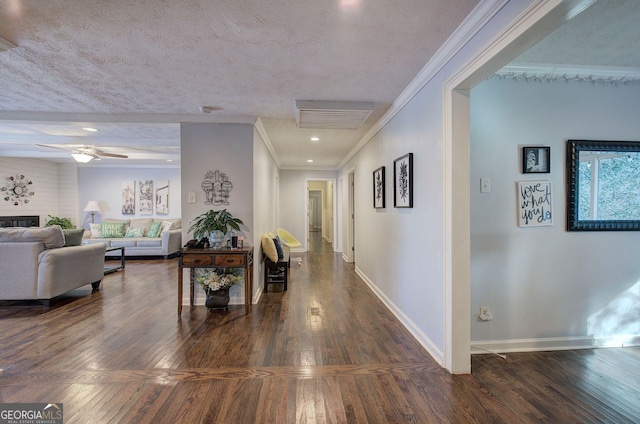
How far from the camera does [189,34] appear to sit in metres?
1.78

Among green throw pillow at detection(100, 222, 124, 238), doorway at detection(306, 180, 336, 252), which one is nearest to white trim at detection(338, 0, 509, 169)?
doorway at detection(306, 180, 336, 252)

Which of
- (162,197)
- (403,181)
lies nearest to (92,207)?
(162,197)

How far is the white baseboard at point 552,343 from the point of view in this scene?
7.25ft

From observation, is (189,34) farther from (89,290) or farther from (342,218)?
(342,218)

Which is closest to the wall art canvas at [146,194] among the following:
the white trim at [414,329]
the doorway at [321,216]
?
the doorway at [321,216]

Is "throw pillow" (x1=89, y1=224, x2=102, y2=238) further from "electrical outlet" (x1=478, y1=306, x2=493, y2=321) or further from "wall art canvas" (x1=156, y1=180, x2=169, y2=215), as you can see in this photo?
"electrical outlet" (x1=478, y1=306, x2=493, y2=321)

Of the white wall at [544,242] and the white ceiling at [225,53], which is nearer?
the white ceiling at [225,53]

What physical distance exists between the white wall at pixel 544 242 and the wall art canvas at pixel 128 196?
8.26 metres

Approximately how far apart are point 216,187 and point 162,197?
525 cm

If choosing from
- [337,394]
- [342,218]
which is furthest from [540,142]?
[342,218]

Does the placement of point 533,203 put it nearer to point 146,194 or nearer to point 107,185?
point 146,194

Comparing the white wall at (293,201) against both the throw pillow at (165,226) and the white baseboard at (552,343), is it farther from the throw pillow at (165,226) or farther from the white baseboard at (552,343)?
the white baseboard at (552,343)

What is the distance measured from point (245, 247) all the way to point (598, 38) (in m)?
3.47

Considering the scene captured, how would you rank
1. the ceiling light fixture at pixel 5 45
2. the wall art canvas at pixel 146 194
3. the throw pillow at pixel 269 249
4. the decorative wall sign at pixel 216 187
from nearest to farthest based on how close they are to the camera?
the ceiling light fixture at pixel 5 45, the decorative wall sign at pixel 216 187, the throw pillow at pixel 269 249, the wall art canvas at pixel 146 194
